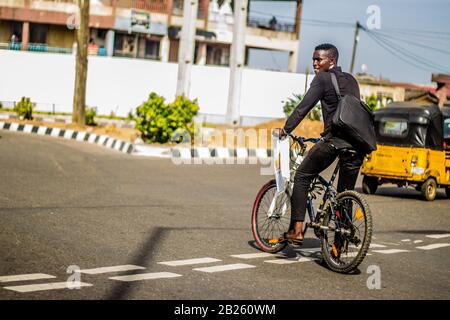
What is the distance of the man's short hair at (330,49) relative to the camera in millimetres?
8211

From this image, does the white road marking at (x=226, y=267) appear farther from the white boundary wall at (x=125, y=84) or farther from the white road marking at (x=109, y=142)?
the white boundary wall at (x=125, y=84)

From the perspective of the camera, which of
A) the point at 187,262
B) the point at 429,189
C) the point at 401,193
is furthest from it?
the point at 401,193

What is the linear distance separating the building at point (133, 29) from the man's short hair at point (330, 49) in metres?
45.5

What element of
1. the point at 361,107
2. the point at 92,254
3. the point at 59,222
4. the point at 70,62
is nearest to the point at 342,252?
the point at 361,107

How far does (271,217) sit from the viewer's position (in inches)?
346

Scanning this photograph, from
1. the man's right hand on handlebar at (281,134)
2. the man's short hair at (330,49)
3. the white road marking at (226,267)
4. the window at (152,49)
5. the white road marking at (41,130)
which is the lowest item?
the white road marking at (41,130)

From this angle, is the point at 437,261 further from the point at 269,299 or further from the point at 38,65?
the point at 38,65

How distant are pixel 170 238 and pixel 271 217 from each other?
4.12 ft

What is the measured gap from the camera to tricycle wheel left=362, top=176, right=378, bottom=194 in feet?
56.9

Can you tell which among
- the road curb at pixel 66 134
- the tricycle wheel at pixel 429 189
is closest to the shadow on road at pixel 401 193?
the tricycle wheel at pixel 429 189

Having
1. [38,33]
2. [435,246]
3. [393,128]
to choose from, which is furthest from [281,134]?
[38,33]

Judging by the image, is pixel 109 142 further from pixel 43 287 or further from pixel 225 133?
pixel 43 287

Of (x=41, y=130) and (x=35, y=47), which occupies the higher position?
(x=35, y=47)
